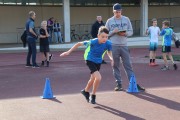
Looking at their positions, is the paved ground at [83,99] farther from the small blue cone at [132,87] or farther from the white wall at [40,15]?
the white wall at [40,15]

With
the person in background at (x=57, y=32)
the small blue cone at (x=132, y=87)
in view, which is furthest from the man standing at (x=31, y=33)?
the person in background at (x=57, y=32)

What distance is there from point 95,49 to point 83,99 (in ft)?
4.05

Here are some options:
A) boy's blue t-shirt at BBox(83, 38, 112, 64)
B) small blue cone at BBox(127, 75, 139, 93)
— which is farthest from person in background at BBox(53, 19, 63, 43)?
boy's blue t-shirt at BBox(83, 38, 112, 64)

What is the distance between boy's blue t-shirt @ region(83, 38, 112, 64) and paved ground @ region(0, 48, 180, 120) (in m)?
0.95

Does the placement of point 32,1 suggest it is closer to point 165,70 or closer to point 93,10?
point 93,10

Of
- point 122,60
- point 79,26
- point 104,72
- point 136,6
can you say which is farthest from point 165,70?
point 136,6

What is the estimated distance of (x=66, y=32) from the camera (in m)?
25.4

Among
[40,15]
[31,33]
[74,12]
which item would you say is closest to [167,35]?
[31,33]

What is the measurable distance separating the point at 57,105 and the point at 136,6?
25.7 metres

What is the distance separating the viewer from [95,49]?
26.0 feet

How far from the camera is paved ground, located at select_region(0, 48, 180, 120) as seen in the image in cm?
705

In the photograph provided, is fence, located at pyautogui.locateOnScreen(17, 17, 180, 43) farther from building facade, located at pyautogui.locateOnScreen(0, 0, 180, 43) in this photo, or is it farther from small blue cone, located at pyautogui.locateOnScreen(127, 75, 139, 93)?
small blue cone, located at pyautogui.locateOnScreen(127, 75, 139, 93)

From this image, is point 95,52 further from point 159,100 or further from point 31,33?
point 31,33

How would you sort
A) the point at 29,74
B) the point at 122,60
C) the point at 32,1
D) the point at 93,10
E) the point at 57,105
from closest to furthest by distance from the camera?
1. the point at 57,105
2. the point at 122,60
3. the point at 29,74
4. the point at 32,1
5. the point at 93,10
